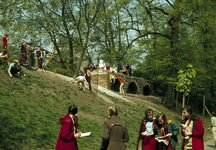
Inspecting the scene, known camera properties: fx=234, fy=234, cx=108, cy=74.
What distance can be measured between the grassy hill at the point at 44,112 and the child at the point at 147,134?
377cm

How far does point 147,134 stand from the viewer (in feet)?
17.0

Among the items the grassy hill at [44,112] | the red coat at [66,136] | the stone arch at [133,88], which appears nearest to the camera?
the red coat at [66,136]

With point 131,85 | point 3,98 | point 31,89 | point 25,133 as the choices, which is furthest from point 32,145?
point 131,85

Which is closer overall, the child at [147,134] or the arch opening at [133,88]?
the child at [147,134]

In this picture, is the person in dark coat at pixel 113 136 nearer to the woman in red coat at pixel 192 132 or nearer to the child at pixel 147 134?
the child at pixel 147 134

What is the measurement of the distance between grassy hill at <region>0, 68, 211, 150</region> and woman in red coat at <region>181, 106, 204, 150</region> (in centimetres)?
455

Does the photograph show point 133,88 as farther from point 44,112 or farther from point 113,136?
point 113,136

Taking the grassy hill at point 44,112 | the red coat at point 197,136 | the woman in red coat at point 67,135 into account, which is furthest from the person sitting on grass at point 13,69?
the red coat at point 197,136

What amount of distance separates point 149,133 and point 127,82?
24.3 m

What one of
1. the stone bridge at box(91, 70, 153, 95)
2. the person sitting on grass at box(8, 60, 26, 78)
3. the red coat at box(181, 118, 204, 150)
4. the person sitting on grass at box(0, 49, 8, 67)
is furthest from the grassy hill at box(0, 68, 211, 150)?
the stone bridge at box(91, 70, 153, 95)

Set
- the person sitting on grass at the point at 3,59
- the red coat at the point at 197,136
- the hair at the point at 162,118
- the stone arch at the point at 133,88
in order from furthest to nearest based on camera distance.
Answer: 1. the stone arch at the point at 133,88
2. the person sitting on grass at the point at 3,59
3. the hair at the point at 162,118
4. the red coat at the point at 197,136

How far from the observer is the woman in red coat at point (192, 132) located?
5.02m

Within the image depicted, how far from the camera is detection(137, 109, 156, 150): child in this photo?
5242mm

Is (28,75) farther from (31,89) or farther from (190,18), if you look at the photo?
A: (190,18)
